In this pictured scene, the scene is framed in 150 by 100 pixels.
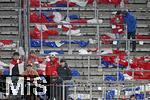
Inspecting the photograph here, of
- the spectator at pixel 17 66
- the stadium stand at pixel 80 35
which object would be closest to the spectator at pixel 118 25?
the stadium stand at pixel 80 35

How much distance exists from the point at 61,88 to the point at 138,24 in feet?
24.7

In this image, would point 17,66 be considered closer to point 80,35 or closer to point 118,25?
point 80,35

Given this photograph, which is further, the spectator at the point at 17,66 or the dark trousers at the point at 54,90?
the spectator at the point at 17,66

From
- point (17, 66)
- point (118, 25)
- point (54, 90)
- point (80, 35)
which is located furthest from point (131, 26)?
point (54, 90)

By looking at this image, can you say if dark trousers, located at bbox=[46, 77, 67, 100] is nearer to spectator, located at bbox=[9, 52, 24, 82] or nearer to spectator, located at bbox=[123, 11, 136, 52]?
spectator, located at bbox=[9, 52, 24, 82]

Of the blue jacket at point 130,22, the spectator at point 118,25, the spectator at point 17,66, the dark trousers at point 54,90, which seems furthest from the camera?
the spectator at point 118,25

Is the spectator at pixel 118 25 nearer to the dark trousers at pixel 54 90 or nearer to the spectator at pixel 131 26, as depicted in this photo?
the spectator at pixel 131 26

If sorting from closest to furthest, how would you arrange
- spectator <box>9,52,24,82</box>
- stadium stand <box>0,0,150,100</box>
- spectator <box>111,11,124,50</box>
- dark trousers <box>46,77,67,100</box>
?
dark trousers <box>46,77,67,100</box> → spectator <box>9,52,24,82</box> → stadium stand <box>0,0,150,100</box> → spectator <box>111,11,124,50</box>

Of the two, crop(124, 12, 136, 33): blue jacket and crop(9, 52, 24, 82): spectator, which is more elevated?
A: crop(124, 12, 136, 33): blue jacket

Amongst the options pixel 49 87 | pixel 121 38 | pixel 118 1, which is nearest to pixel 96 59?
pixel 121 38

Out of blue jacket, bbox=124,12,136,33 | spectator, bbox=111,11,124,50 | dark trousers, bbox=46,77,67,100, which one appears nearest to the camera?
dark trousers, bbox=46,77,67,100

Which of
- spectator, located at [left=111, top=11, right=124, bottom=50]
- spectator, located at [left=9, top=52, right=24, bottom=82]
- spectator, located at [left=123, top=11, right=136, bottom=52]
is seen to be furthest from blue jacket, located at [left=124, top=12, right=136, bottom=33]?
spectator, located at [left=9, top=52, right=24, bottom=82]

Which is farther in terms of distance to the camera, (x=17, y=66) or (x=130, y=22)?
(x=130, y=22)

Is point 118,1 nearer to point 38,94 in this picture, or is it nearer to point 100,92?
Answer: point 100,92
